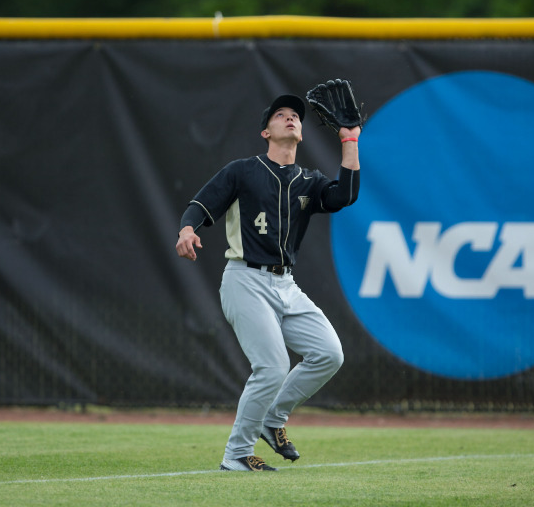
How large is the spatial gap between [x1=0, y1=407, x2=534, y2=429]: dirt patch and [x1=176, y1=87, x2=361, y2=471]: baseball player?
2341 millimetres

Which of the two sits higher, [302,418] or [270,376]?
[270,376]

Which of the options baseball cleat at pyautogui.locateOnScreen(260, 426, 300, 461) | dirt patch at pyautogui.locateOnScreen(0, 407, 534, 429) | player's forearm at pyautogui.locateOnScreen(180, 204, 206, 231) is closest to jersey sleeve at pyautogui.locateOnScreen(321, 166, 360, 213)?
player's forearm at pyautogui.locateOnScreen(180, 204, 206, 231)

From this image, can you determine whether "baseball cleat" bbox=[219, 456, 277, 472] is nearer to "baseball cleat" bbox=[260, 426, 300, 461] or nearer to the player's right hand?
"baseball cleat" bbox=[260, 426, 300, 461]

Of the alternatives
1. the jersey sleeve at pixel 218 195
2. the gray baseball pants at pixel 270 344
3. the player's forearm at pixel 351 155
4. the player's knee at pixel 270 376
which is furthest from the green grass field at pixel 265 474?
the player's forearm at pixel 351 155

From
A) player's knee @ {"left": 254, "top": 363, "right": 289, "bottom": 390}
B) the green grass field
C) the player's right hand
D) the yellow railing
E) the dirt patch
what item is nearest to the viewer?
the green grass field

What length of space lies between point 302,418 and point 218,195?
303 cm

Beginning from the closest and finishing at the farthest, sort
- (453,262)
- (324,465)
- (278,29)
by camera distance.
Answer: (324,465) < (453,262) < (278,29)

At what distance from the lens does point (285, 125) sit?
5.21 m

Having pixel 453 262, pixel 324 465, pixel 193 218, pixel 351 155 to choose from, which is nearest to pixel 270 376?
pixel 324 465

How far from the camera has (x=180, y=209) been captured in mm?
7535

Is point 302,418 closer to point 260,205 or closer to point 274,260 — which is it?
point 274,260

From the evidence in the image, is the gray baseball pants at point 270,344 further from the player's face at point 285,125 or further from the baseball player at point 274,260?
the player's face at point 285,125

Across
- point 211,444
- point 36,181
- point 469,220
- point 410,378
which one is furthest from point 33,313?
point 469,220

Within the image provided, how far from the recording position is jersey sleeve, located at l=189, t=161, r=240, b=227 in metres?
5.07
